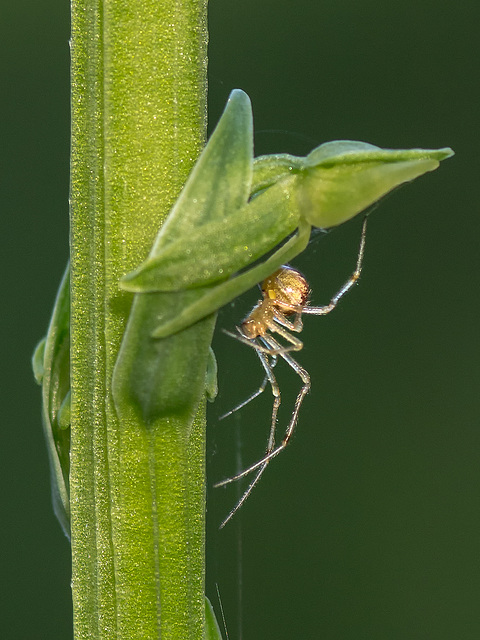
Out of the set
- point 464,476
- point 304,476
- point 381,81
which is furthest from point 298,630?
point 381,81

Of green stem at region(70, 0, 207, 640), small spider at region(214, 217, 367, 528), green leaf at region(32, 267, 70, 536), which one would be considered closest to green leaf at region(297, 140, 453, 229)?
green stem at region(70, 0, 207, 640)

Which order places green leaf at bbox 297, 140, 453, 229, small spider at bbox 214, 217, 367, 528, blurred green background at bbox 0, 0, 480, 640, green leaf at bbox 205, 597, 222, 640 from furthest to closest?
1. blurred green background at bbox 0, 0, 480, 640
2. small spider at bbox 214, 217, 367, 528
3. green leaf at bbox 205, 597, 222, 640
4. green leaf at bbox 297, 140, 453, 229

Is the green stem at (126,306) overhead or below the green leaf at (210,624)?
overhead

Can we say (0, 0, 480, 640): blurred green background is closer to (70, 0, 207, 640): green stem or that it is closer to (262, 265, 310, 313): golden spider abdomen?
(262, 265, 310, 313): golden spider abdomen

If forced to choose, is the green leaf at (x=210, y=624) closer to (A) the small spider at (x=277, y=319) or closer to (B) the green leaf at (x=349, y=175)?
(B) the green leaf at (x=349, y=175)

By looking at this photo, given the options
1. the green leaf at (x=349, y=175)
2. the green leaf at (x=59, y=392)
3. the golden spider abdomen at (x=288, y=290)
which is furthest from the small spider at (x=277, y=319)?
the green leaf at (x=349, y=175)

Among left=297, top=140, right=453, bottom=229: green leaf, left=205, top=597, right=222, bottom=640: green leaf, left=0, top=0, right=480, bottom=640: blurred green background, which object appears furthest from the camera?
left=0, top=0, right=480, bottom=640: blurred green background
